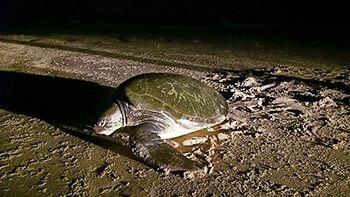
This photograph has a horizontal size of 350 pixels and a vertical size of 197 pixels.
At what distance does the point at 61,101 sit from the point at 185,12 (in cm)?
615

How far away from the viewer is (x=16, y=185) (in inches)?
87.6

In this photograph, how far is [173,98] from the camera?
2705mm

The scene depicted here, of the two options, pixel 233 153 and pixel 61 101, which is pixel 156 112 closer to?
pixel 233 153

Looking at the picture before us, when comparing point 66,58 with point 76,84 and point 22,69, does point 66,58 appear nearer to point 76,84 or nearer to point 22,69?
point 22,69

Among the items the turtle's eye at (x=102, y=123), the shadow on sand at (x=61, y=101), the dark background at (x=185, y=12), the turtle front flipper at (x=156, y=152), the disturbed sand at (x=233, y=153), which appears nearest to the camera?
the disturbed sand at (x=233, y=153)

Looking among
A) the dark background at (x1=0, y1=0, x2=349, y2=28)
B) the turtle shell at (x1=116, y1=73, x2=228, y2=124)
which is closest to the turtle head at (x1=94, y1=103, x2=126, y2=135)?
the turtle shell at (x1=116, y1=73, x2=228, y2=124)

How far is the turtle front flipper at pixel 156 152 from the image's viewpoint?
89.8 inches

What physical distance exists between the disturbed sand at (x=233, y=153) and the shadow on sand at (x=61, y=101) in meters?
0.04

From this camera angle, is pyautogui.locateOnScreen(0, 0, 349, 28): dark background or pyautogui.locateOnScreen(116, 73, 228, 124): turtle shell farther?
pyautogui.locateOnScreen(0, 0, 349, 28): dark background

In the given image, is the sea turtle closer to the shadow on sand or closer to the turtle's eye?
the turtle's eye

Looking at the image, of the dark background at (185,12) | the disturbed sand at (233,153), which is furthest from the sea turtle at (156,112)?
the dark background at (185,12)

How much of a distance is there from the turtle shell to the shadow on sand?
30cm

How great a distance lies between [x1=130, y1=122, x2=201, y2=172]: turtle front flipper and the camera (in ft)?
7.48

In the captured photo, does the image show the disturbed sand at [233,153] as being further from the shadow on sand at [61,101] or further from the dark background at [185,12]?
the dark background at [185,12]
